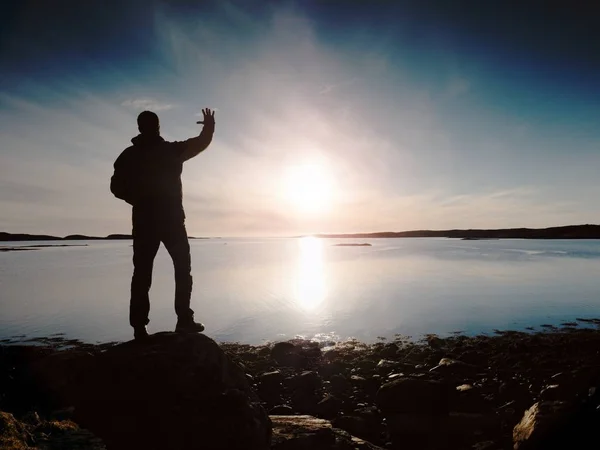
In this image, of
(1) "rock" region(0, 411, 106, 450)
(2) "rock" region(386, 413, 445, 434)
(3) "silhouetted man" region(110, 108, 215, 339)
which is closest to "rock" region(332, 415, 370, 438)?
(2) "rock" region(386, 413, 445, 434)

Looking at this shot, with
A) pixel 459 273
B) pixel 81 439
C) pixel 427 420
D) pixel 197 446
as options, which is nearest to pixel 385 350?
pixel 427 420

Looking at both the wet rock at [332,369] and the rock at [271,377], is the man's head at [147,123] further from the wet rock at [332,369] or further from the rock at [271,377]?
the wet rock at [332,369]

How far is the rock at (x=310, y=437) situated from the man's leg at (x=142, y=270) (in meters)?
3.92

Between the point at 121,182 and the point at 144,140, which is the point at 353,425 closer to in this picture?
the point at 121,182

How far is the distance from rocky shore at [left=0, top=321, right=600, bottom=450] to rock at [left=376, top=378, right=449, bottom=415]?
0.04 meters

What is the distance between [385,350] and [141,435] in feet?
46.9

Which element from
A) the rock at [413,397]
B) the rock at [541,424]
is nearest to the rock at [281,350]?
the rock at [413,397]

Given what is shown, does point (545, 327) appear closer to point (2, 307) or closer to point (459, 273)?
point (459, 273)

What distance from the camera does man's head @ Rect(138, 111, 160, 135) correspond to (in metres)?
→ 7.03

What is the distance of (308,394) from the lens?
520 inches

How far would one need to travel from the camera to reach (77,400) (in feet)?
20.0

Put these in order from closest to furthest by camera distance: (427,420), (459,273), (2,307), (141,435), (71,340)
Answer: (141,435)
(427,420)
(71,340)
(2,307)
(459,273)

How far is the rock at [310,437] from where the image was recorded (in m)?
7.91

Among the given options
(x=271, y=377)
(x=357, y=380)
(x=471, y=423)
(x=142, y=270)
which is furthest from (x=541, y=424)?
(x=271, y=377)
